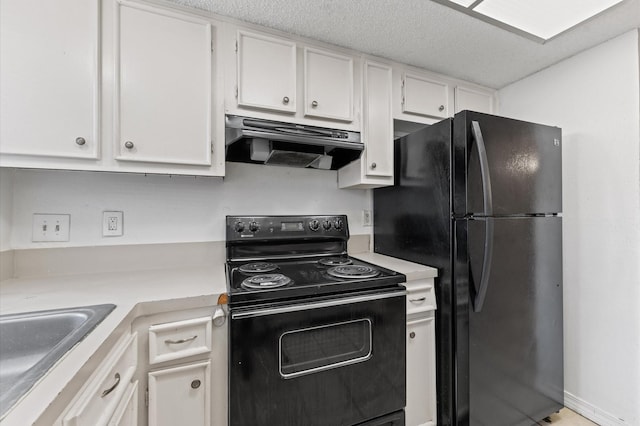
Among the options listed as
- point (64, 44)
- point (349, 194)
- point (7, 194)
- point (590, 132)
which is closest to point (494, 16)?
point (590, 132)

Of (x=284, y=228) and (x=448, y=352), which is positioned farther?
(x=284, y=228)

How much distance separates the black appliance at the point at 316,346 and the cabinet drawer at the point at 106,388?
12.7 inches

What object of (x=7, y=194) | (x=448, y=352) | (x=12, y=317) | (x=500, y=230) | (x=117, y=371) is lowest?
(x=448, y=352)

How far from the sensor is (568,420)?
1717 mm

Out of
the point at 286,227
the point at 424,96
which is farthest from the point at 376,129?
the point at 286,227

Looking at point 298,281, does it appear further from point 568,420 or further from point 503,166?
point 568,420

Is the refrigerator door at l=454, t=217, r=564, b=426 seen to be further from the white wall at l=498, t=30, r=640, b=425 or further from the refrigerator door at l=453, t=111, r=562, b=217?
the white wall at l=498, t=30, r=640, b=425

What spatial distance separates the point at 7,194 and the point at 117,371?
1108 millimetres

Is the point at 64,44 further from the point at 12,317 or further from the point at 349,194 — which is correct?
the point at 349,194

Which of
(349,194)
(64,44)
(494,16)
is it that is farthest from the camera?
(349,194)

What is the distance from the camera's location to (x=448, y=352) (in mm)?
1458

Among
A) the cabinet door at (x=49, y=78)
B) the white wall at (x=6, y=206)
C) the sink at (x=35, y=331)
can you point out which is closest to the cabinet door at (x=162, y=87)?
the cabinet door at (x=49, y=78)

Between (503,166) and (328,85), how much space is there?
3.47ft

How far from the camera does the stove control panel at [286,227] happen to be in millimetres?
1652
